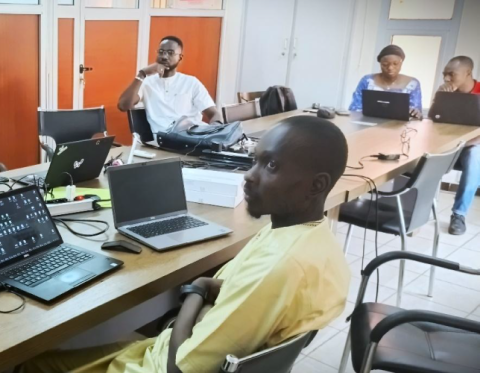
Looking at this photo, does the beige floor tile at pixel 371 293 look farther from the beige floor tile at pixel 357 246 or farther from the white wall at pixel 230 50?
the white wall at pixel 230 50

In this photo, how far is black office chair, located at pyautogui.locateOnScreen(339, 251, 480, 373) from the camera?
1523mm

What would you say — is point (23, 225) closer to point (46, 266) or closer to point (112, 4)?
point (46, 266)

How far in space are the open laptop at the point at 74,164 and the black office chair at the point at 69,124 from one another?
2.75 feet

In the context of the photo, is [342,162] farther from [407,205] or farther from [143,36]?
[143,36]

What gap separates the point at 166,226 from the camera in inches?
70.2

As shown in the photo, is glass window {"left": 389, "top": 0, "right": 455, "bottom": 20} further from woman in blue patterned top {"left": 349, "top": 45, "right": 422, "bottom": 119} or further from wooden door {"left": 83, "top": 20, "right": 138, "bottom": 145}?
wooden door {"left": 83, "top": 20, "right": 138, "bottom": 145}

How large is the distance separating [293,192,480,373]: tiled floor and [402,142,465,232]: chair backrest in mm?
484

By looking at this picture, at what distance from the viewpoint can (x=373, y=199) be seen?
3.00 meters

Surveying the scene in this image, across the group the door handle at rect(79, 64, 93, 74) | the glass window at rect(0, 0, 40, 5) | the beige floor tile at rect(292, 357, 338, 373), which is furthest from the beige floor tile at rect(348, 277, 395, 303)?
the glass window at rect(0, 0, 40, 5)

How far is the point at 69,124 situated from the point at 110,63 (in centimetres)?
167

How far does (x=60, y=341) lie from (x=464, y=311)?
7.74ft

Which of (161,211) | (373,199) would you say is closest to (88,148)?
(161,211)

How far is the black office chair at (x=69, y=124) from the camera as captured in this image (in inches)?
121

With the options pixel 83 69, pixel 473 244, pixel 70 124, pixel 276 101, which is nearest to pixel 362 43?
pixel 276 101
